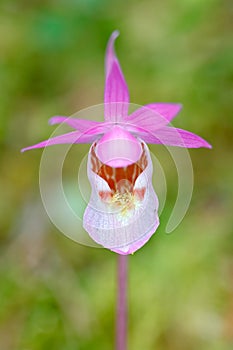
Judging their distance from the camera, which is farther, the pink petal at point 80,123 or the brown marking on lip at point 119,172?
the brown marking on lip at point 119,172

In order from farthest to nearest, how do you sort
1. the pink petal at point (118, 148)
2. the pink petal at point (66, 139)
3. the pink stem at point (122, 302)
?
the pink stem at point (122, 302) → the pink petal at point (118, 148) → the pink petal at point (66, 139)

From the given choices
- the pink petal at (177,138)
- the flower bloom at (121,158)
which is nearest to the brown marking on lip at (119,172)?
the flower bloom at (121,158)

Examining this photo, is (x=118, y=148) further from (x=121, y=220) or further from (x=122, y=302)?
(x=122, y=302)

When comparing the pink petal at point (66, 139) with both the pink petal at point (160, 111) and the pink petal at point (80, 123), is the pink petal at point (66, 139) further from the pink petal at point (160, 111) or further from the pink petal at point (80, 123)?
the pink petal at point (160, 111)

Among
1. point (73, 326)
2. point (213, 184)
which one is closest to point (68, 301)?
point (73, 326)

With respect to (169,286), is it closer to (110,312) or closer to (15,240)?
(110,312)

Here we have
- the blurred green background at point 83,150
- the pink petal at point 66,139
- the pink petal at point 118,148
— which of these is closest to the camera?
the pink petal at point 66,139

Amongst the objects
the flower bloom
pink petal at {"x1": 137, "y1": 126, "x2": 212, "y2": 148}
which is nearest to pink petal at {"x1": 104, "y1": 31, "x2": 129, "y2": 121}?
the flower bloom
